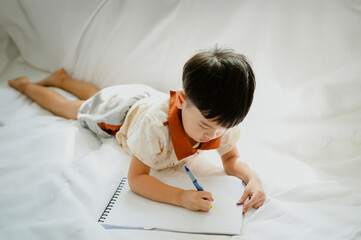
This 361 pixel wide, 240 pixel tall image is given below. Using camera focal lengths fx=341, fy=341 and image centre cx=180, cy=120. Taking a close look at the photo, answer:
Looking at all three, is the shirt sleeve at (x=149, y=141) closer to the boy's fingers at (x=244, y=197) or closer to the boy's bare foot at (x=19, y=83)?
the boy's fingers at (x=244, y=197)

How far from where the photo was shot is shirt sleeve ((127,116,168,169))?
0.87 m

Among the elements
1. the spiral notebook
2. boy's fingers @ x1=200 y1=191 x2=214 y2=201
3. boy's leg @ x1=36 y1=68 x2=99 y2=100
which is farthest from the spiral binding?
boy's leg @ x1=36 y1=68 x2=99 y2=100

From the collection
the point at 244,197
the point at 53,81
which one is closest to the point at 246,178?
the point at 244,197

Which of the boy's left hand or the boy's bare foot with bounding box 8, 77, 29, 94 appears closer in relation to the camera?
the boy's left hand

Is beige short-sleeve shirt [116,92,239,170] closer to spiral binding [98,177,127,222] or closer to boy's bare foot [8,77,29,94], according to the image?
spiral binding [98,177,127,222]

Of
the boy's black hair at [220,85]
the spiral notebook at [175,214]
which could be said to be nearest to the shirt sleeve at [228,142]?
the spiral notebook at [175,214]

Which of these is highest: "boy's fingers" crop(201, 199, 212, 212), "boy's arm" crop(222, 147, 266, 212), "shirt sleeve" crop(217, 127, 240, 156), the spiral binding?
"shirt sleeve" crop(217, 127, 240, 156)

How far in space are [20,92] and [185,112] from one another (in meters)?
0.82

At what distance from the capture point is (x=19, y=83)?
1339 millimetres

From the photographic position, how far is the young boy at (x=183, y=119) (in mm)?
731

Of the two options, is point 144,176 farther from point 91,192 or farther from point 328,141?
point 328,141

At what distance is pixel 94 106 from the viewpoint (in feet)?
3.78

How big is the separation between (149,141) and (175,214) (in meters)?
0.19

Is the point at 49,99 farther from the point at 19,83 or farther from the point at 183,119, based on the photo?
the point at 183,119
